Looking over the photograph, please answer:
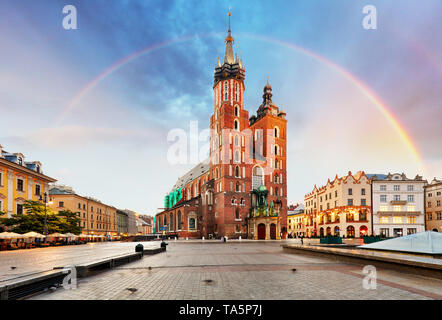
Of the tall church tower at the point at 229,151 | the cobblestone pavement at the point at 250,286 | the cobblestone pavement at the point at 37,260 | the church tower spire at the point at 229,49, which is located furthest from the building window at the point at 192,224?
the cobblestone pavement at the point at 250,286

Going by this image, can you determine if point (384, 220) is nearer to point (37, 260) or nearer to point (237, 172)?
point (237, 172)

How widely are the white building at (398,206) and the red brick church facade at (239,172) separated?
837 inches

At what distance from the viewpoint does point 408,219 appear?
63.5 metres

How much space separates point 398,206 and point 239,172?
37.2 m

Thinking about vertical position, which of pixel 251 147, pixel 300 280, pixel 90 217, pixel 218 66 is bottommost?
pixel 90 217

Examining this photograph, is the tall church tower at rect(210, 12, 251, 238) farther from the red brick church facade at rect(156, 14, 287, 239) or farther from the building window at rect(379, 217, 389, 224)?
the building window at rect(379, 217, 389, 224)

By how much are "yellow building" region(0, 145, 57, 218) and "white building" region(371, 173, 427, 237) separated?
66524mm

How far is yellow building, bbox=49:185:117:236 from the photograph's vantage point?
62.8m

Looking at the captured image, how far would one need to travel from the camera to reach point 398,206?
2522 inches

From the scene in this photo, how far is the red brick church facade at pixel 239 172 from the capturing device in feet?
196

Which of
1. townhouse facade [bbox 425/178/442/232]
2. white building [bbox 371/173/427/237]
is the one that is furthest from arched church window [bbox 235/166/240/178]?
townhouse facade [bbox 425/178/442/232]

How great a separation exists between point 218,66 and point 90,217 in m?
51.1
